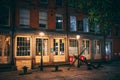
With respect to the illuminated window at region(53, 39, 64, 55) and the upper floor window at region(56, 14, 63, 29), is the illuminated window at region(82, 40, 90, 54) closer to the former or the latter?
the illuminated window at region(53, 39, 64, 55)

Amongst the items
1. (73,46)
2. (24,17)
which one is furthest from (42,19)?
(73,46)

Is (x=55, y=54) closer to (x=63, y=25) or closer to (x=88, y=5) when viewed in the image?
(x=63, y=25)

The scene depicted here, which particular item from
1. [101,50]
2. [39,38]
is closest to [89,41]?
[101,50]

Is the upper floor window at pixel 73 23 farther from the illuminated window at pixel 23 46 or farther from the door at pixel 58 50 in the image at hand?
the illuminated window at pixel 23 46

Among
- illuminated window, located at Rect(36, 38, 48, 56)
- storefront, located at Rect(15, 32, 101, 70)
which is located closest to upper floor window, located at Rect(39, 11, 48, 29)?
storefront, located at Rect(15, 32, 101, 70)

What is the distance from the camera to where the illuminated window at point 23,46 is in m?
20.4

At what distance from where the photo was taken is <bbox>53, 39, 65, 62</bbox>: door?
2330cm

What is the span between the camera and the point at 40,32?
813 inches

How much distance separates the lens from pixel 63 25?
80.2ft

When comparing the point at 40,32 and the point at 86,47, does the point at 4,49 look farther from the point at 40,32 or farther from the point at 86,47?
the point at 86,47

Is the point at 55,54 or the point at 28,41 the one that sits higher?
the point at 28,41

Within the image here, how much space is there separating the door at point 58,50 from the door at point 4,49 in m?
6.31

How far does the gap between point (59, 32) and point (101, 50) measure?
921 cm

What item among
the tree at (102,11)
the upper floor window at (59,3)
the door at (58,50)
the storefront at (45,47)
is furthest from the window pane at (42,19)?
the tree at (102,11)
